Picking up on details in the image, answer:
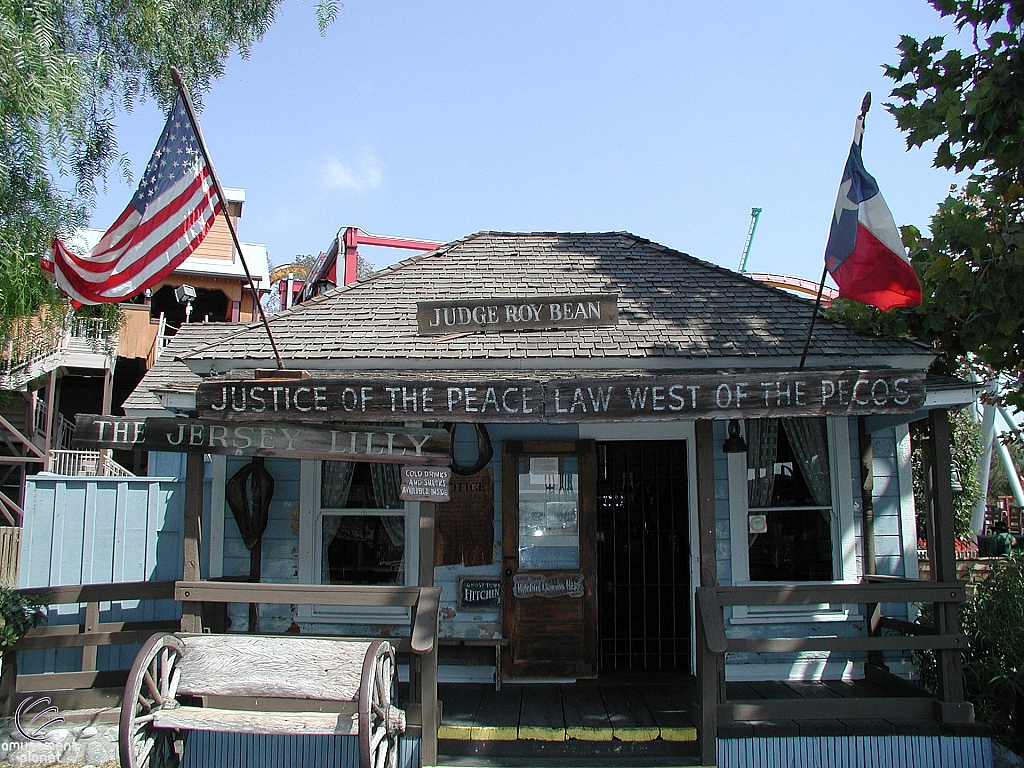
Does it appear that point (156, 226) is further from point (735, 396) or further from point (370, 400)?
point (735, 396)

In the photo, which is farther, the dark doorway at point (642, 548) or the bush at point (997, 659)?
the dark doorway at point (642, 548)

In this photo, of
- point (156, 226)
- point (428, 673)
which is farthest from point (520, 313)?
point (428, 673)

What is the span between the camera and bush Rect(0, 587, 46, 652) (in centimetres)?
551

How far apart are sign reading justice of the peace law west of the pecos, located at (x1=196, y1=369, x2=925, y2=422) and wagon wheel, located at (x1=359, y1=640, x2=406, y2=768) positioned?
1.64 metres

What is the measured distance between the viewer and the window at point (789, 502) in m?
7.18

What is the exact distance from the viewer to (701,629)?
5.39m

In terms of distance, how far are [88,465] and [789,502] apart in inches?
667

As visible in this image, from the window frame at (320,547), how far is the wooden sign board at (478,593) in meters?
0.46

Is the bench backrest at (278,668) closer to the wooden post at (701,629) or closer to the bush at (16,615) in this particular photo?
the bush at (16,615)

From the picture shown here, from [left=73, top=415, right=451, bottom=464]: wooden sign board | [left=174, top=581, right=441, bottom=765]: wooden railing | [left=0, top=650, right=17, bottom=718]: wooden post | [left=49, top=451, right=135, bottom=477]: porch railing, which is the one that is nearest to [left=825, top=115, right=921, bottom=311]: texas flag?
[left=73, top=415, right=451, bottom=464]: wooden sign board

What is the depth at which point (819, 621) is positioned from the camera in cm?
698

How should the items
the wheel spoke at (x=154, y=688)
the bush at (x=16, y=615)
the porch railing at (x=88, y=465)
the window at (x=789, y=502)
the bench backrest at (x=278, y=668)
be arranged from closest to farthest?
the wheel spoke at (x=154, y=688) < the bench backrest at (x=278, y=668) < the bush at (x=16, y=615) < the window at (x=789, y=502) < the porch railing at (x=88, y=465)

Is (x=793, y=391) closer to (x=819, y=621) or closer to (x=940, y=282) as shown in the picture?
(x=940, y=282)

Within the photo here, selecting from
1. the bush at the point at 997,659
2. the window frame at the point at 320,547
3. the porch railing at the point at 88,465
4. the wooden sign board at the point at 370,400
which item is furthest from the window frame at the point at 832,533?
the porch railing at the point at 88,465
